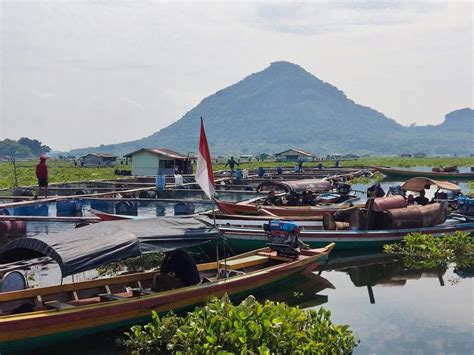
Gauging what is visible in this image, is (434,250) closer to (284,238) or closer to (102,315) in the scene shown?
(284,238)

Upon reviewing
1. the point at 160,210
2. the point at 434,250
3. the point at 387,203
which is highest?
the point at 387,203

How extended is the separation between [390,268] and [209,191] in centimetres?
779

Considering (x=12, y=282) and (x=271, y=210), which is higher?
(x=271, y=210)

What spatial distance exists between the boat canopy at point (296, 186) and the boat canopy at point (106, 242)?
16.5m

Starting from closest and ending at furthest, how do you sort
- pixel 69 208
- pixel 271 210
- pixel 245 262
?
pixel 245 262 → pixel 271 210 → pixel 69 208

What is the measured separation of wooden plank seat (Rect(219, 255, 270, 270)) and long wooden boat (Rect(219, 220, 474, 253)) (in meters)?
2.92

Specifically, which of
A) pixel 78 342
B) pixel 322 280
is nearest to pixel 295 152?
pixel 322 280

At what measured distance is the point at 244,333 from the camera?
8531mm

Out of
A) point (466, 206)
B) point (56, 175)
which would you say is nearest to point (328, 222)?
point (466, 206)

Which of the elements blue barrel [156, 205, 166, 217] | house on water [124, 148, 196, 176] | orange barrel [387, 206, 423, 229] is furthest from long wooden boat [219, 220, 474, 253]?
house on water [124, 148, 196, 176]

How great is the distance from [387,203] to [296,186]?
8.96 meters

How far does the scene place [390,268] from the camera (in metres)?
17.0

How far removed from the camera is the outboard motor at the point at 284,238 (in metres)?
14.8

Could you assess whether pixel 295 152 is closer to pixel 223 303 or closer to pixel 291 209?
pixel 291 209
